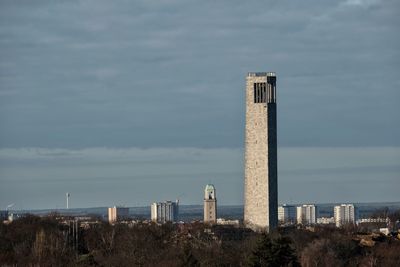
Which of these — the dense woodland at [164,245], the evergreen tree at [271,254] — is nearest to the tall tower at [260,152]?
the dense woodland at [164,245]

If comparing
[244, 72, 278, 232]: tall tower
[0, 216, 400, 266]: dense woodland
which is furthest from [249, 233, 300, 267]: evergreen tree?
[244, 72, 278, 232]: tall tower

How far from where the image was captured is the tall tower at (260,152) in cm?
15062

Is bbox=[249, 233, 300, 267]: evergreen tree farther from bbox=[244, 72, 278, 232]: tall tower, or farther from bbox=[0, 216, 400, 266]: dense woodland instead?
bbox=[244, 72, 278, 232]: tall tower

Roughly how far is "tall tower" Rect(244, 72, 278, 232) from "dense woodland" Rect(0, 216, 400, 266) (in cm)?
1818

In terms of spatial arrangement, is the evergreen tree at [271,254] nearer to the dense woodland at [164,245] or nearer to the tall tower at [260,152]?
the dense woodland at [164,245]

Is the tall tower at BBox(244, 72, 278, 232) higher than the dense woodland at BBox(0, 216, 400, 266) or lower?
higher

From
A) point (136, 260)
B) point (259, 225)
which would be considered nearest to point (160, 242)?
point (136, 260)

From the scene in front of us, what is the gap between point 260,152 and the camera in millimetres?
152125

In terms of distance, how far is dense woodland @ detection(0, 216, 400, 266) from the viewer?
312 feet

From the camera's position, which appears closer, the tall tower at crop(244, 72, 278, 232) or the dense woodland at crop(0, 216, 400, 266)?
the dense woodland at crop(0, 216, 400, 266)

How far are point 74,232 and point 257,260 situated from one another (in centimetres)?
4230

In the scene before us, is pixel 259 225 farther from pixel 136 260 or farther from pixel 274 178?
pixel 136 260

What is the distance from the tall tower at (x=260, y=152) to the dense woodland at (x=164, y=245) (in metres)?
18.2

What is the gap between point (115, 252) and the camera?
10500cm
